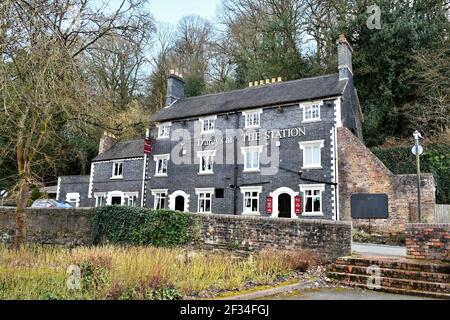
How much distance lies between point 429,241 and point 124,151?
26988 millimetres

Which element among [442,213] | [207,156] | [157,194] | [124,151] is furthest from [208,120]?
[442,213]

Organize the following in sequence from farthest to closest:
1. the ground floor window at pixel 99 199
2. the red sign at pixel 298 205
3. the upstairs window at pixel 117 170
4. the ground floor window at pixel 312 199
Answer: the ground floor window at pixel 99 199 < the upstairs window at pixel 117 170 < the red sign at pixel 298 205 < the ground floor window at pixel 312 199

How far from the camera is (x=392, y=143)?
2752 cm

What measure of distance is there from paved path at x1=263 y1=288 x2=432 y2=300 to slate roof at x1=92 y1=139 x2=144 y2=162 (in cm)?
2411

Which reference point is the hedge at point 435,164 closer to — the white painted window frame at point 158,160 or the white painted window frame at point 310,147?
the white painted window frame at point 310,147

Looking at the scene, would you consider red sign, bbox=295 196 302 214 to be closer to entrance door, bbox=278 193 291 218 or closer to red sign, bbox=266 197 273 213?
entrance door, bbox=278 193 291 218

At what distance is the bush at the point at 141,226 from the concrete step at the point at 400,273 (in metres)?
7.19

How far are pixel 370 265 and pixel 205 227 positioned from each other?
7.29 meters

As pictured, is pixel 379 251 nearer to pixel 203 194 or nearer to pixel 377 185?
pixel 377 185

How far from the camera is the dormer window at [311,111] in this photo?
2417 cm

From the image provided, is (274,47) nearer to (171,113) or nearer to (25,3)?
(171,113)

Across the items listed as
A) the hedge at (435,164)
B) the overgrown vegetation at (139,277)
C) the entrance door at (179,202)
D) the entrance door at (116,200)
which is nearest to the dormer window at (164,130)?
the entrance door at (179,202)

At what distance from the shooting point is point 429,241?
33.3 ft
